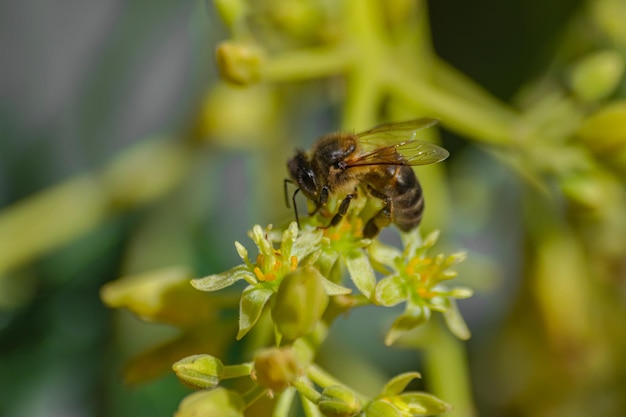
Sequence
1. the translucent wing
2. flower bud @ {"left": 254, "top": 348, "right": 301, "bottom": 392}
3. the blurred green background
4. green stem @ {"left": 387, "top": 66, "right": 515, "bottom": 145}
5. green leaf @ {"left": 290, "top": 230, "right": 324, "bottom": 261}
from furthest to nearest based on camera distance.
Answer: the blurred green background → green stem @ {"left": 387, "top": 66, "right": 515, "bottom": 145} → the translucent wing → green leaf @ {"left": 290, "top": 230, "right": 324, "bottom": 261} → flower bud @ {"left": 254, "top": 348, "right": 301, "bottom": 392}

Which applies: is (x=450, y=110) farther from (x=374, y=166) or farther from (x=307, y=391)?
(x=307, y=391)

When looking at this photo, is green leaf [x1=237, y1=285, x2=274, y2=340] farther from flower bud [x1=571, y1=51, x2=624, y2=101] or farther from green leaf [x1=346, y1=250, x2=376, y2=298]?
flower bud [x1=571, y1=51, x2=624, y2=101]

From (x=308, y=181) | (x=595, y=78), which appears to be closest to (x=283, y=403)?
(x=308, y=181)

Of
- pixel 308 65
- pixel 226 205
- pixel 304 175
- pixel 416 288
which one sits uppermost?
pixel 308 65

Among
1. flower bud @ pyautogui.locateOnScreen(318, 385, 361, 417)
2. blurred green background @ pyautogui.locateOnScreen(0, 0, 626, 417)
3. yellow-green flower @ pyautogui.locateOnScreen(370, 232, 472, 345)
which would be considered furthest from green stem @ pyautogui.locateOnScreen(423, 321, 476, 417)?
flower bud @ pyautogui.locateOnScreen(318, 385, 361, 417)

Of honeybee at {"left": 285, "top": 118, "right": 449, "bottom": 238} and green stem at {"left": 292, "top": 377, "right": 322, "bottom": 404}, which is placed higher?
honeybee at {"left": 285, "top": 118, "right": 449, "bottom": 238}

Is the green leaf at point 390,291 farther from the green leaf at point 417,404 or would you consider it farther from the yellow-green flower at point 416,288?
the green leaf at point 417,404
